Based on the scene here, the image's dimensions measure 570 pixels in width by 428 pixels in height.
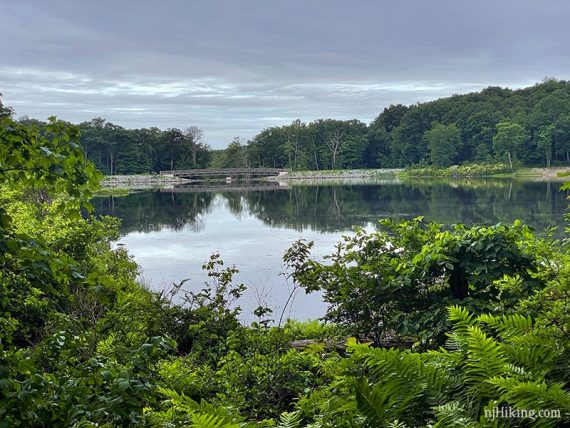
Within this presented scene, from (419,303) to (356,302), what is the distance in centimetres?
59

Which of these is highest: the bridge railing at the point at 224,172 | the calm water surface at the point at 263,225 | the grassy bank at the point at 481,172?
the bridge railing at the point at 224,172

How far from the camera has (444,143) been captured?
223 feet

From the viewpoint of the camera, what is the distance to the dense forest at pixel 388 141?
63219 millimetres

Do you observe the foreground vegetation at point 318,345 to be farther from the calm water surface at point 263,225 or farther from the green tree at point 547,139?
the green tree at point 547,139

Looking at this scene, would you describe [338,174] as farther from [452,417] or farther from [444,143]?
[452,417]

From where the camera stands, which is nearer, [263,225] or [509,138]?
[263,225]

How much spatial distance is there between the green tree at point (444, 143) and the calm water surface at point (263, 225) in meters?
37.4

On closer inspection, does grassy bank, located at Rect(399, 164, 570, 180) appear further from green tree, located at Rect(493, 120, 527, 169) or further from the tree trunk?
the tree trunk

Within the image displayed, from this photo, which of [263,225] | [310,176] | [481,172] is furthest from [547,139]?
[263,225]

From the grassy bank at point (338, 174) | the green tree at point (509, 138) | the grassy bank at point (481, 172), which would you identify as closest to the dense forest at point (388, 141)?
the green tree at point (509, 138)

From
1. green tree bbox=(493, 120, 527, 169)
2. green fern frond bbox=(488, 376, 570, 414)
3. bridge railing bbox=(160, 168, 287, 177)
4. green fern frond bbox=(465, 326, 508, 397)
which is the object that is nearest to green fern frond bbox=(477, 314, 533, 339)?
green fern frond bbox=(465, 326, 508, 397)

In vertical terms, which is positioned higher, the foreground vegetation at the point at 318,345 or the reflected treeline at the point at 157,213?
the foreground vegetation at the point at 318,345

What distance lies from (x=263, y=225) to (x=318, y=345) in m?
17.8

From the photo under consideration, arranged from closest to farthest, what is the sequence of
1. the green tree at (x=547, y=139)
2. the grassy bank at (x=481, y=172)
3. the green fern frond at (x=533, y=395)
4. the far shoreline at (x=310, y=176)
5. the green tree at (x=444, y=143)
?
the green fern frond at (x=533, y=395)
the grassy bank at (x=481, y=172)
the green tree at (x=547, y=139)
the far shoreline at (x=310, y=176)
the green tree at (x=444, y=143)
